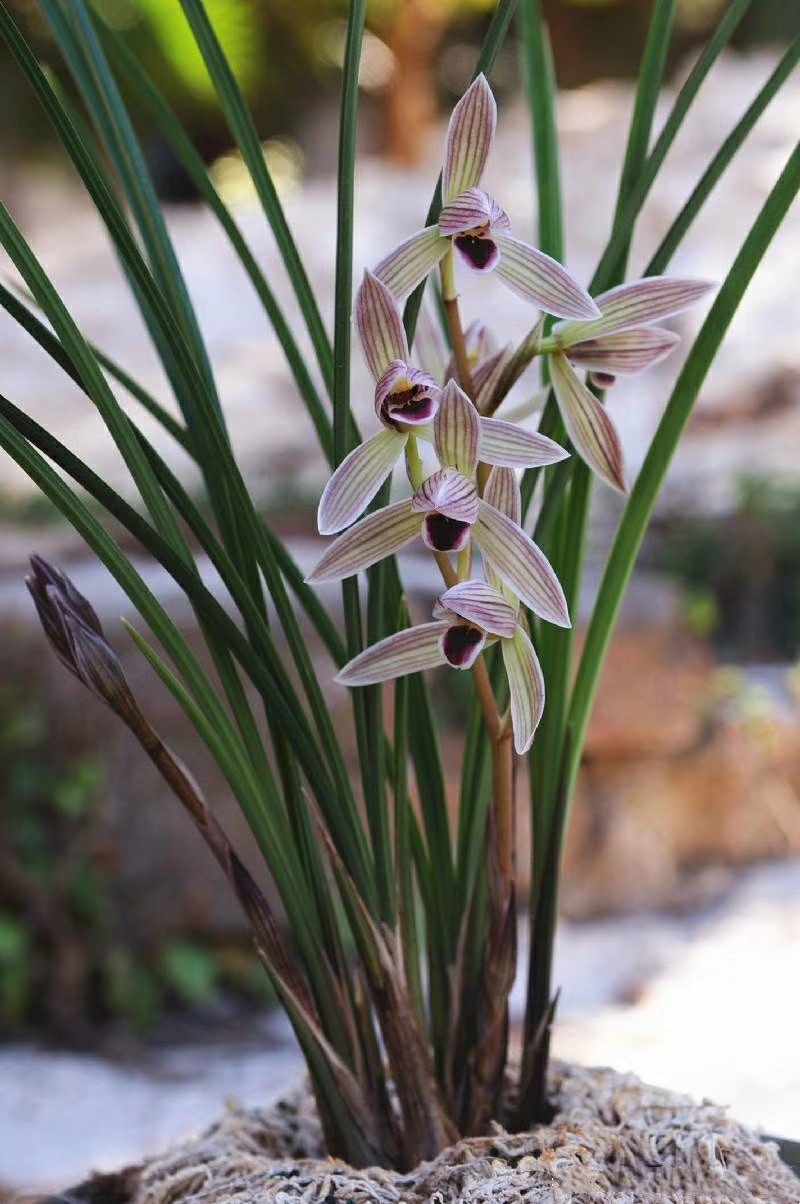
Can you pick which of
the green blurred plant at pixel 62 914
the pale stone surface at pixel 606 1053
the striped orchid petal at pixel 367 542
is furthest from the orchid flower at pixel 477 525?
the green blurred plant at pixel 62 914

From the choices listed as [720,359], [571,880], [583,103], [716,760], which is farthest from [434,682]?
[583,103]

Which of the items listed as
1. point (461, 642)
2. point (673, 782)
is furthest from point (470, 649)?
point (673, 782)

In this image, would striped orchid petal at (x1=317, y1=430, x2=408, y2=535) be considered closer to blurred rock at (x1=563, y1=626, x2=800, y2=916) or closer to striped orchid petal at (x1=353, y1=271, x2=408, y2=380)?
striped orchid petal at (x1=353, y1=271, x2=408, y2=380)

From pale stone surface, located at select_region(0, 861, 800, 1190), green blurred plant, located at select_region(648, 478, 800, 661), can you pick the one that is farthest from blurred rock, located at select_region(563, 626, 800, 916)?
→ green blurred plant, located at select_region(648, 478, 800, 661)

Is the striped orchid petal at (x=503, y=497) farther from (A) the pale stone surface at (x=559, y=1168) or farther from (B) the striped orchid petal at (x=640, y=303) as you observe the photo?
(A) the pale stone surface at (x=559, y=1168)

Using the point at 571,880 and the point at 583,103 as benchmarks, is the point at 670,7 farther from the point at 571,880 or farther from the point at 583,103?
the point at 583,103

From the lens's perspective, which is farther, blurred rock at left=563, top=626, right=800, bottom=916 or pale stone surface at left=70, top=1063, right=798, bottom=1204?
blurred rock at left=563, top=626, right=800, bottom=916
